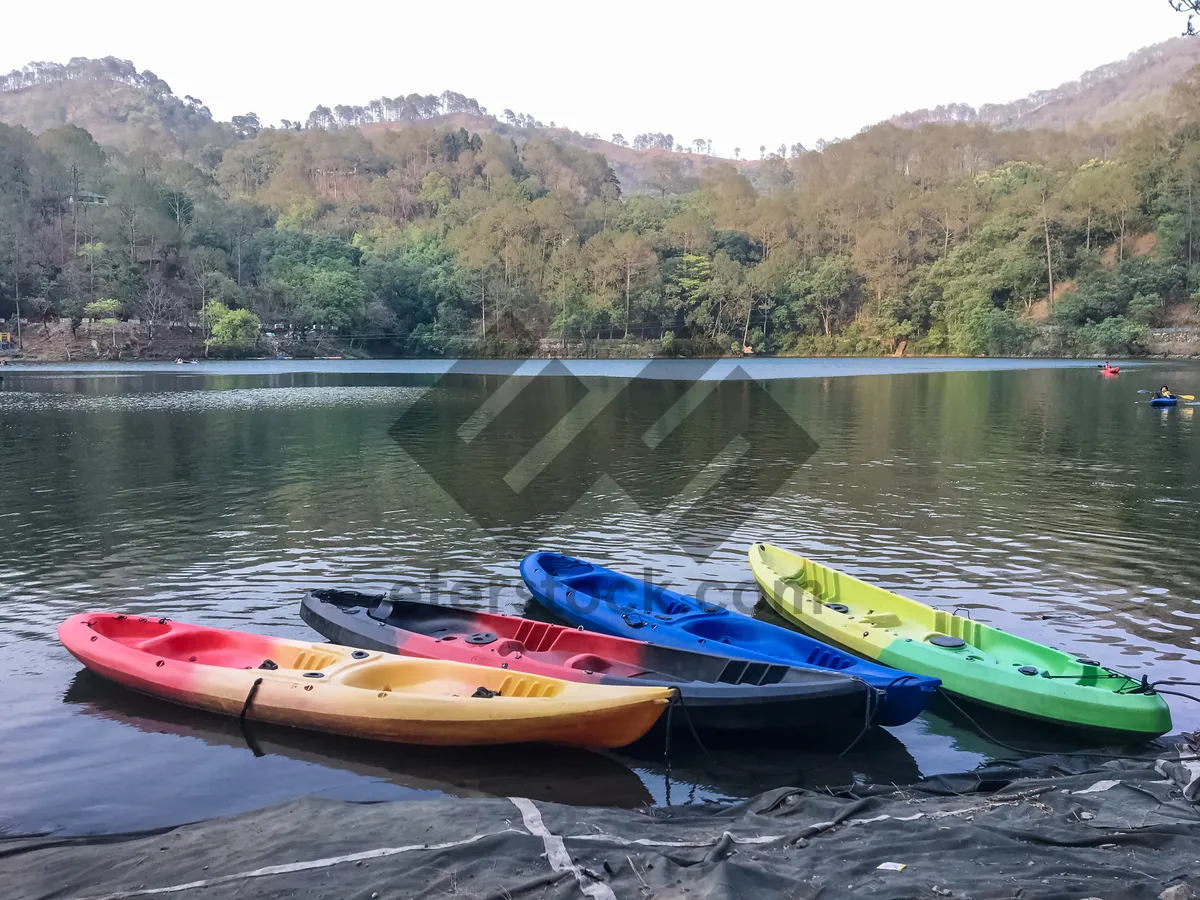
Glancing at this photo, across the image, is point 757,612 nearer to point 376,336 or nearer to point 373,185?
point 376,336

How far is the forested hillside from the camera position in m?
94.8

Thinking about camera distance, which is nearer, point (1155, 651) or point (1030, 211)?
point (1155, 651)

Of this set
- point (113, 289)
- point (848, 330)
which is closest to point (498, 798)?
point (113, 289)

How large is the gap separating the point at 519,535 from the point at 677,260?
334 feet

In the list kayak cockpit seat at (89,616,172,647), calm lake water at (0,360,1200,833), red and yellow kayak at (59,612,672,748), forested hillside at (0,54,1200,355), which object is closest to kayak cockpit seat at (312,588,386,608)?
calm lake water at (0,360,1200,833)

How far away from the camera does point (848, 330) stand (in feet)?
382

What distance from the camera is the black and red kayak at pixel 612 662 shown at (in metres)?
8.82

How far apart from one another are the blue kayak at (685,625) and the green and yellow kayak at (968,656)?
3.20 ft

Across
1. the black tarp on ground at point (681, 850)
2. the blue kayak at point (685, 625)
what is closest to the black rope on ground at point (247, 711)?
the black tarp on ground at point (681, 850)

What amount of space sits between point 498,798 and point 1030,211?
10856cm

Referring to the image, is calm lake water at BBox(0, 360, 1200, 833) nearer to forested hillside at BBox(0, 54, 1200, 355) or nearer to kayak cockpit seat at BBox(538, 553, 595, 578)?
kayak cockpit seat at BBox(538, 553, 595, 578)

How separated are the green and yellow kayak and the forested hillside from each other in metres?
87.7

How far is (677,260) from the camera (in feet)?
385

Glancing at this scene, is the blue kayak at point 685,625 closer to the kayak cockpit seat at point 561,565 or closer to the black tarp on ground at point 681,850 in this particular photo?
the kayak cockpit seat at point 561,565
